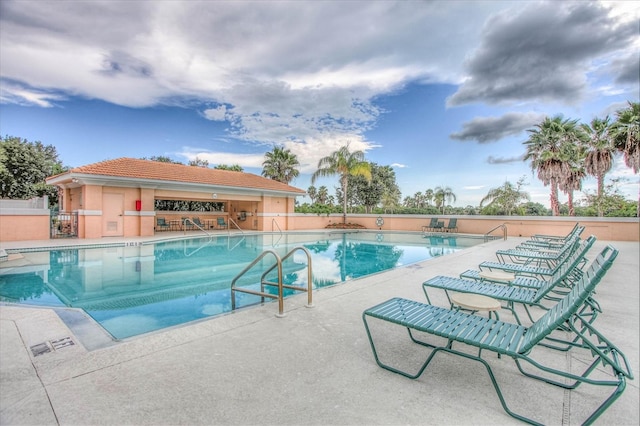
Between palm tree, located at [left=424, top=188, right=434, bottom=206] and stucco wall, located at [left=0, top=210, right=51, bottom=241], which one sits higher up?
palm tree, located at [left=424, top=188, right=434, bottom=206]

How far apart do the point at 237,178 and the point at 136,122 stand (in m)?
14.2

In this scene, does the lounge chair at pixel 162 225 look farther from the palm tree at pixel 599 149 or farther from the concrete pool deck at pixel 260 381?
the palm tree at pixel 599 149

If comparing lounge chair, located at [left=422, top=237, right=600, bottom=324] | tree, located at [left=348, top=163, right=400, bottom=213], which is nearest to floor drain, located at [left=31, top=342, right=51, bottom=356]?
lounge chair, located at [left=422, top=237, right=600, bottom=324]

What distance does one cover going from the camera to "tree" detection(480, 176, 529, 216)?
26609mm

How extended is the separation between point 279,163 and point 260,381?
28716 millimetres

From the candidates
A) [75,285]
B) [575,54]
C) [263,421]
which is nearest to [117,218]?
[75,285]

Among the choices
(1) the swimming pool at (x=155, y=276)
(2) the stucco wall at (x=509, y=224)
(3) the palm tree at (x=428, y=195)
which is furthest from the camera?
(3) the palm tree at (x=428, y=195)

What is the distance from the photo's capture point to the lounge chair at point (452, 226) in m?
20.1

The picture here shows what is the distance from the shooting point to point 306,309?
4227mm

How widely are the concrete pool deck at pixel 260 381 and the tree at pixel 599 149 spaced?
22673mm

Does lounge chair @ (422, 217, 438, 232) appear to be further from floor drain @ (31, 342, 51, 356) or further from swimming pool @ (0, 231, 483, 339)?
floor drain @ (31, 342, 51, 356)

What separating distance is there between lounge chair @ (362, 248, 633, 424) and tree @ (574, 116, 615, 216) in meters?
23.4

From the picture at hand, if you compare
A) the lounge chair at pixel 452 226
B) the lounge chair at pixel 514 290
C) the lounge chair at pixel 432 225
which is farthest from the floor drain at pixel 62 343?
the lounge chair at pixel 452 226

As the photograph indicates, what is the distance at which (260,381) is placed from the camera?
7.86 feet
